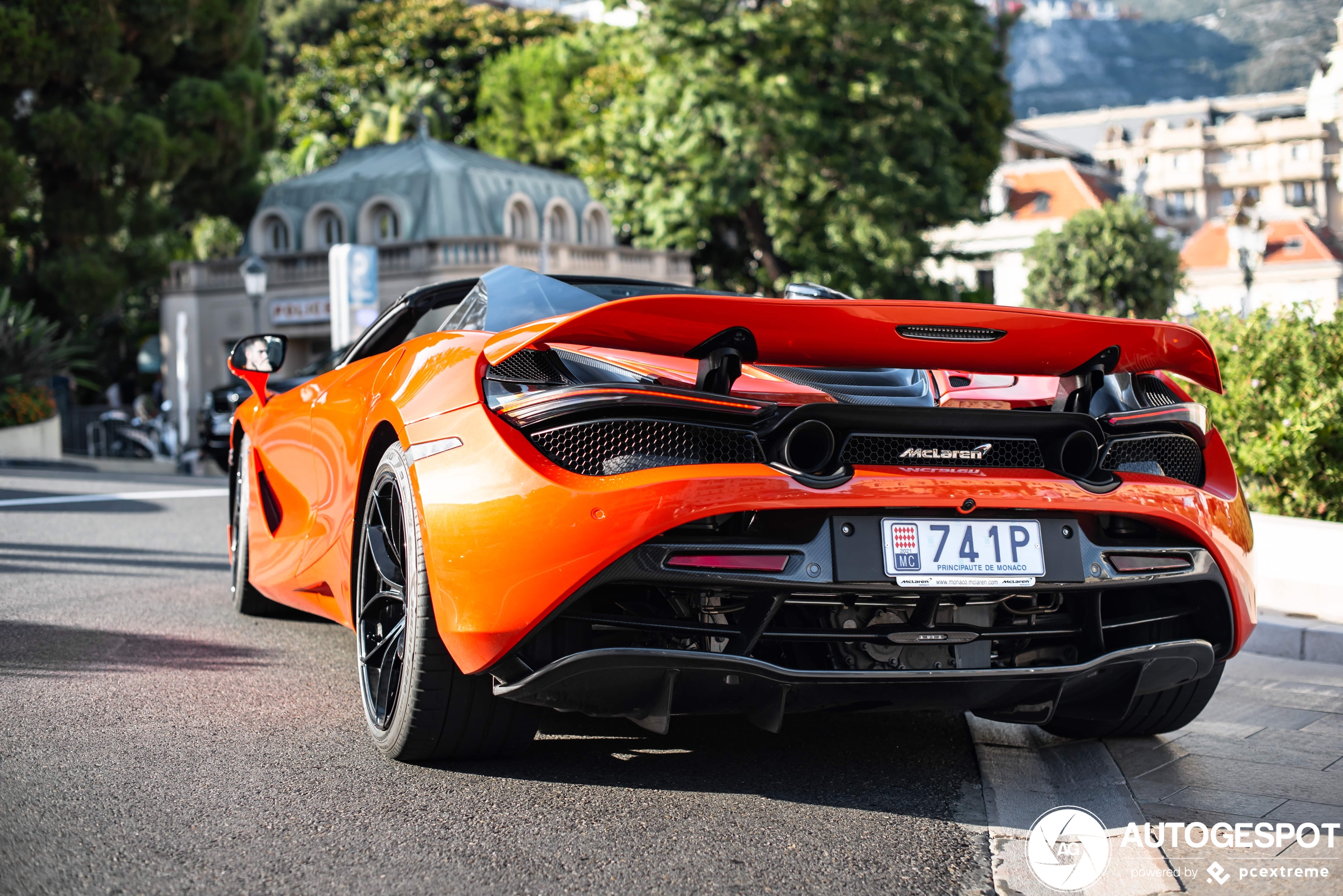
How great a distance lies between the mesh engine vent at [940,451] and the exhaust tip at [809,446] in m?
0.05

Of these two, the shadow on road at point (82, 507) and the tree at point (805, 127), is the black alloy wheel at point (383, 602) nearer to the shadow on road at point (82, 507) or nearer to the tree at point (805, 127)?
the shadow on road at point (82, 507)

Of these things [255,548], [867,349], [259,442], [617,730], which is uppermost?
[867,349]

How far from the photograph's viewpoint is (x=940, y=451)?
118 inches

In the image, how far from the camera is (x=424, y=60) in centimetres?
5328

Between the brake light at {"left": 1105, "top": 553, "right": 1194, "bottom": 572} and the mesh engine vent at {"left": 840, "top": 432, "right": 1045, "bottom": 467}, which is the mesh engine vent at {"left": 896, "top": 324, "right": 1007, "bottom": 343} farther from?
the brake light at {"left": 1105, "top": 553, "right": 1194, "bottom": 572}

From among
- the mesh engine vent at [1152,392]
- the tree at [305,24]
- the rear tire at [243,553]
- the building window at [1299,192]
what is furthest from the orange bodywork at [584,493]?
the building window at [1299,192]

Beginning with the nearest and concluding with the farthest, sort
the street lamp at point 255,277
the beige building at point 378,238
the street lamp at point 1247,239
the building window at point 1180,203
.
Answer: the street lamp at point 1247,239 < the street lamp at point 255,277 < the beige building at point 378,238 < the building window at point 1180,203

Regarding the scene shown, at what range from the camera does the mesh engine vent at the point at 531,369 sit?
2.94m

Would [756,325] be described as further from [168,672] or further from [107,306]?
[107,306]

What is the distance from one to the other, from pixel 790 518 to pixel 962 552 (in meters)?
0.39

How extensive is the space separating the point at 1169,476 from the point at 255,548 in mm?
3310

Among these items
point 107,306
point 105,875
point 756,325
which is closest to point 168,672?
point 105,875

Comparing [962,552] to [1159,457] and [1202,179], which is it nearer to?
[1159,457]

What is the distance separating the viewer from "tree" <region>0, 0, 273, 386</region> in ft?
84.6
